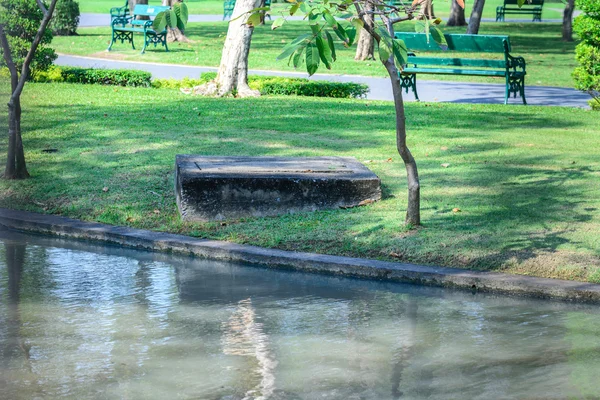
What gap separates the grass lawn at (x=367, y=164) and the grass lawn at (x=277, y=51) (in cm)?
650

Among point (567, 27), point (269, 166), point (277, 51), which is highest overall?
point (567, 27)

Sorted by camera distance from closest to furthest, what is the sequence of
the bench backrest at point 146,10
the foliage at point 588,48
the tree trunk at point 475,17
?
the foliage at point 588,48
the bench backrest at point 146,10
the tree trunk at point 475,17

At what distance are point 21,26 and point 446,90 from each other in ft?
29.5

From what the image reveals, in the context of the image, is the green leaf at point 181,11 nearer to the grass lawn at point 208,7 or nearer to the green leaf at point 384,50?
the green leaf at point 384,50

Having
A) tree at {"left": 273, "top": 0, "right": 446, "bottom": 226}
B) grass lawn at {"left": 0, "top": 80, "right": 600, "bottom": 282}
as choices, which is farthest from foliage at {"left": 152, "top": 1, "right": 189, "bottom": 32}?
grass lawn at {"left": 0, "top": 80, "right": 600, "bottom": 282}

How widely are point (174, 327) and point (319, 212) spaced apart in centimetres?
275

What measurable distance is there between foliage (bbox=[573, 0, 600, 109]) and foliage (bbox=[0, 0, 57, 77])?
1041 centimetres

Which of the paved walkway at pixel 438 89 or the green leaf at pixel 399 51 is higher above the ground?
the green leaf at pixel 399 51

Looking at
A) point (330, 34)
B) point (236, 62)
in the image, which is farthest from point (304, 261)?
point (236, 62)

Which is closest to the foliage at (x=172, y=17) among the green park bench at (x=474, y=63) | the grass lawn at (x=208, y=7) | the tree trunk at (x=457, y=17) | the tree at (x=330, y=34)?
the tree at (x=330, y=34)

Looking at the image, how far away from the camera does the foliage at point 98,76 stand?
57.7 feet

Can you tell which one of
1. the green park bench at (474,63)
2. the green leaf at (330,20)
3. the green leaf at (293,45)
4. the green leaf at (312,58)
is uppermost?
the green leaf at (330,20)

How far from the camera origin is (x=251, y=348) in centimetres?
515

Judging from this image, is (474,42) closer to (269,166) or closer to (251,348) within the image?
(269,166)
